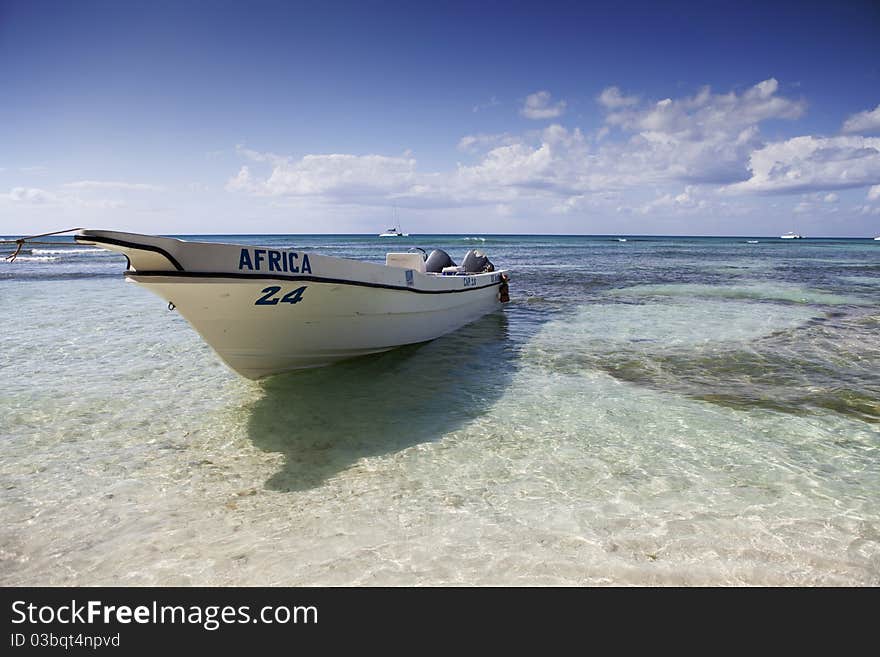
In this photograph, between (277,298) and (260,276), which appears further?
(277,298)

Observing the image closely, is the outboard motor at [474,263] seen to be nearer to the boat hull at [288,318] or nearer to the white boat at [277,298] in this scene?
the white boat at [277,298]

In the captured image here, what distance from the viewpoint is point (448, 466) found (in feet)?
15.1

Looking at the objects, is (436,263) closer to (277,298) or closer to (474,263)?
(474,263)

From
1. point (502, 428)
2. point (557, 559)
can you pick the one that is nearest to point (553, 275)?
point (502, 428)

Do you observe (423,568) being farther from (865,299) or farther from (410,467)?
(865,299)

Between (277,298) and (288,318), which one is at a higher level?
(277,298)

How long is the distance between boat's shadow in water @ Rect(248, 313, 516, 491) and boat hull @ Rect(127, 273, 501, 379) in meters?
0.38

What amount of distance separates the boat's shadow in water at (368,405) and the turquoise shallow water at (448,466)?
4 cm

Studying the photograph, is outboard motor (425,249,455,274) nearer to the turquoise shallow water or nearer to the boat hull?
the boat hull

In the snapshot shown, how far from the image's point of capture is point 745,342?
32.7ft

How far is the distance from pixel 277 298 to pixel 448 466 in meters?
3.02

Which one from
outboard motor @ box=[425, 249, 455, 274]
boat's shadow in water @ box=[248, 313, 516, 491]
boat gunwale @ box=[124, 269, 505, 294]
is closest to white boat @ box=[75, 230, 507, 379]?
boat gunwale @ box=[124, 269, 505, 294]

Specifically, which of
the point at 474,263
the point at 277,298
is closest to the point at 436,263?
the point at 474,263

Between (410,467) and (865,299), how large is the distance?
19.7m
